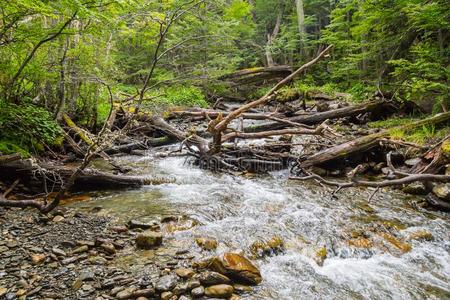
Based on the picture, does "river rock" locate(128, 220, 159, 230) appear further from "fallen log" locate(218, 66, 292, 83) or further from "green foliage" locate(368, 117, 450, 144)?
"fallen log" locate(218, 66, 292, 83)

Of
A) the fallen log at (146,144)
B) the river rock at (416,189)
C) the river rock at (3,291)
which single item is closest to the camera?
the river rock at (3,291)

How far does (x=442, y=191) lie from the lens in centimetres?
551

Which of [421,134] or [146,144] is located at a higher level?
[146,144]

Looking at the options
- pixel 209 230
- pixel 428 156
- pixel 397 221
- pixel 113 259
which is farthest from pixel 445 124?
pixel 113 259

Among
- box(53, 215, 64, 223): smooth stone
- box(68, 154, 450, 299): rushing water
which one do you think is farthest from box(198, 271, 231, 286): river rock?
box(53, 215, 64, 223): smooth stone

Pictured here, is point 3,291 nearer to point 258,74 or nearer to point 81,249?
point 81,249

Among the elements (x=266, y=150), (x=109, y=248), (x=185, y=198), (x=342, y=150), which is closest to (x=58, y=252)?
(x=109, y=248)

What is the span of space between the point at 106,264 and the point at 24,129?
3941mm

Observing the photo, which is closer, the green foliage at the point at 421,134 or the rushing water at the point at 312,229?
the rushing water at the point at 312,229

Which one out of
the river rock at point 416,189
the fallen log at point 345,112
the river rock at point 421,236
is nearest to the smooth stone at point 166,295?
the river rock at point 421,236

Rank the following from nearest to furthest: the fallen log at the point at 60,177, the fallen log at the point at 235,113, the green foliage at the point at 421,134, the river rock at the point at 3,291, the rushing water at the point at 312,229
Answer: the river rock at the point at 3,291 < the rushing water at the point at 312,229 < the fallen log at the point at 60,177 < the fallen log at the point at 235,113 < the green foliage at the point at 421,134

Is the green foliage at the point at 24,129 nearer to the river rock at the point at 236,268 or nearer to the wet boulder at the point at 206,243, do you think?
the wet boulder at the point at 206,243

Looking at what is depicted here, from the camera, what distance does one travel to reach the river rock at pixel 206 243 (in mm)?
4004

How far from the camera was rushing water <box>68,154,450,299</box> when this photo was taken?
3.56 metres
